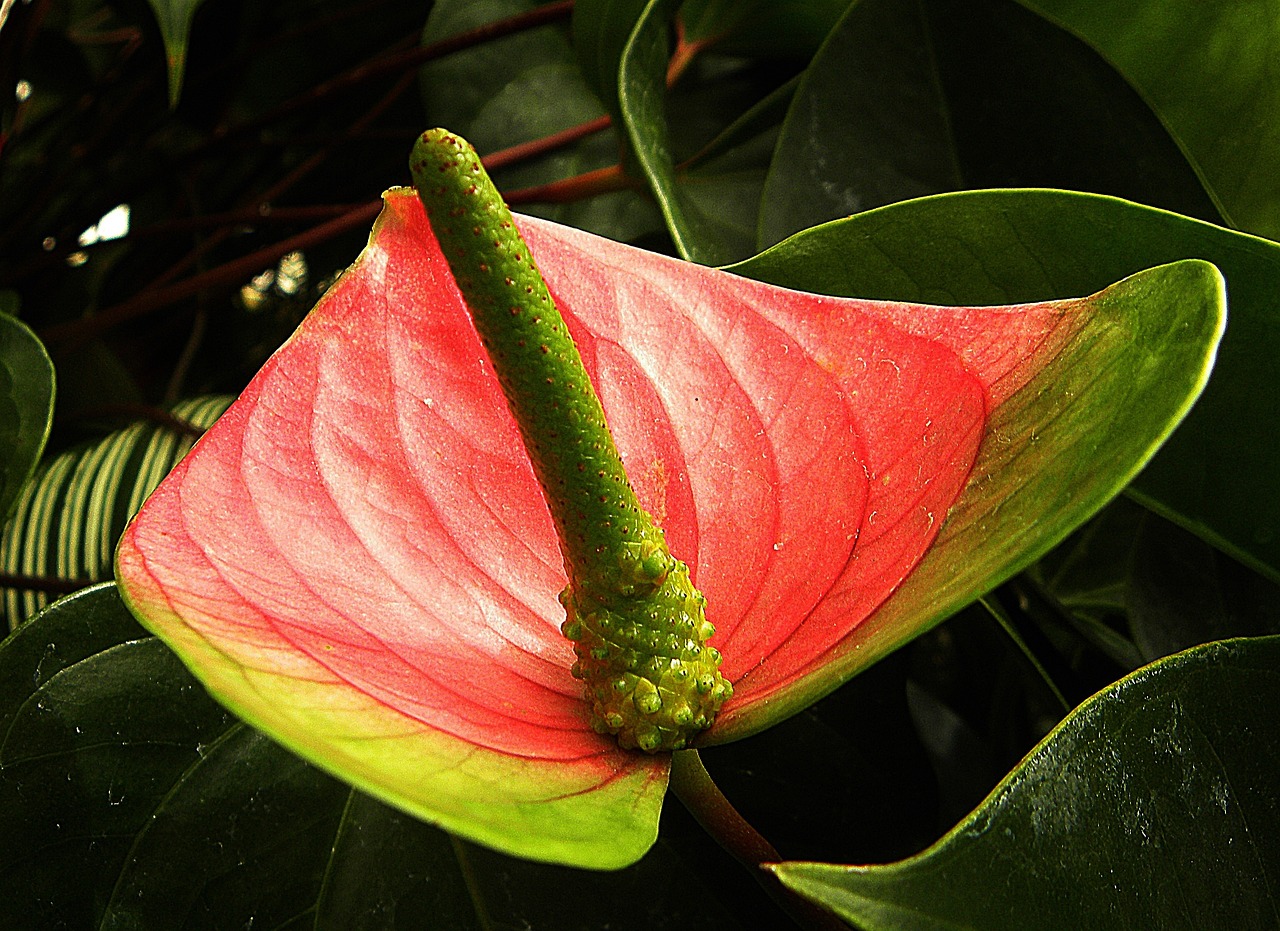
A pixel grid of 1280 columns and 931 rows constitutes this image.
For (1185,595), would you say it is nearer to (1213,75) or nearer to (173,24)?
(1213,75)

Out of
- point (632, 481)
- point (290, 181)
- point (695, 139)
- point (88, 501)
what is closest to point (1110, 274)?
point (632, 481)

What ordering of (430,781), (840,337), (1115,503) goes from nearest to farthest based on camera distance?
(430,781) < (840,337) < (1115,503)

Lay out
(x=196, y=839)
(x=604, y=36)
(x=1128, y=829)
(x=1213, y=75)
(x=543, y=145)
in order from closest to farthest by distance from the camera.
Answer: (x=1128, y=829) → (x=196, y=839) → (x=1213, y=75) → (x=604, y=36) → (x=543, y=145)

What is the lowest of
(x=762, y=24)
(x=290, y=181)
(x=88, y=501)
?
(x=88, y=501)

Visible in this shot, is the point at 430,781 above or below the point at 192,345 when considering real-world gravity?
above

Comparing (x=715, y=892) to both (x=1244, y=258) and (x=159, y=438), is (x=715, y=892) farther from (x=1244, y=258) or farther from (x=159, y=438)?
(x=159, y=438)

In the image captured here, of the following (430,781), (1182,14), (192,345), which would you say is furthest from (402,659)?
(192,345)

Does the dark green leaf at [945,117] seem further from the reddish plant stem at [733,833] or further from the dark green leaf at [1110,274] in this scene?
the reddish plant stem at [733,833]
